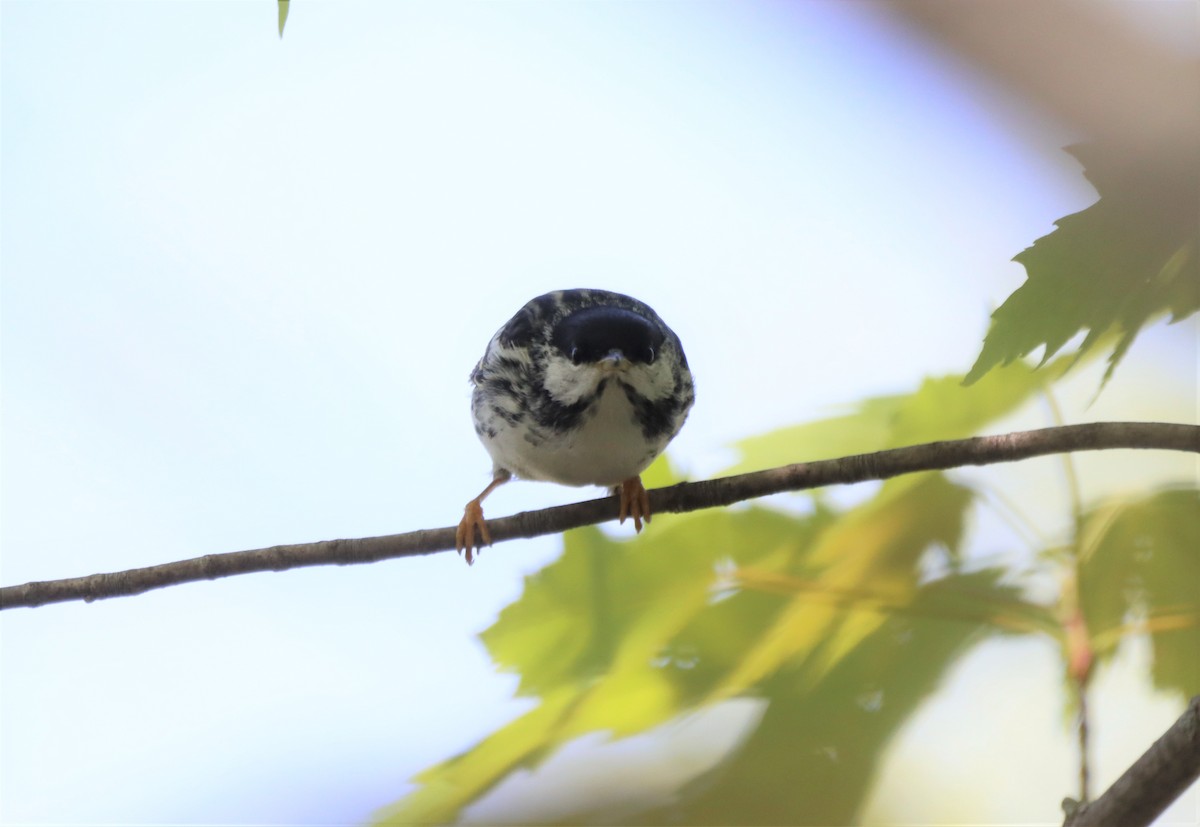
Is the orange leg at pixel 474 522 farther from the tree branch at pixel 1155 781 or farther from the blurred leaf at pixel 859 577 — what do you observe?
the tree branch at pixel 1155 781

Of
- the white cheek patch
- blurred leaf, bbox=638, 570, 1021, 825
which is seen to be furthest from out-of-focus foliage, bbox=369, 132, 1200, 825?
the white cheek patch

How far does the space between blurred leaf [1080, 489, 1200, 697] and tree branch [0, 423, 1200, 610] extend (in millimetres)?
149

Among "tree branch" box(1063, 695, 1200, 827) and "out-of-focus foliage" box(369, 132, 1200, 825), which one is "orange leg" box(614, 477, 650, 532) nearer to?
"out-of-focus foliage" box(369, 132, 1200, 825)

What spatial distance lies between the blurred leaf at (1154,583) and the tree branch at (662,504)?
0.49 feet

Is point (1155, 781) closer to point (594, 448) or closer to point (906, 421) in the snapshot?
point (906, 421)

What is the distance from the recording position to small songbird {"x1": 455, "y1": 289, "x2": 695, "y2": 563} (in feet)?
2.50

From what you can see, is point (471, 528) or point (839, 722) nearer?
point (839, 722)

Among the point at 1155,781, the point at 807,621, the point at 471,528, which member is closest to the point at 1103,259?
the point at 1155,781

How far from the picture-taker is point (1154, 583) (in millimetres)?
672

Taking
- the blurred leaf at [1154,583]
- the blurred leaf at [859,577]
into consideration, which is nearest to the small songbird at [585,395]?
the blurred leaf at [859,577]

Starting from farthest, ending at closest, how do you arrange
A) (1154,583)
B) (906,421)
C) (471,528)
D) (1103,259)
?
(471,528) → (906,421) → (1154,583) → (1103,259)

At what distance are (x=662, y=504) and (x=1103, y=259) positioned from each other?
35 cm

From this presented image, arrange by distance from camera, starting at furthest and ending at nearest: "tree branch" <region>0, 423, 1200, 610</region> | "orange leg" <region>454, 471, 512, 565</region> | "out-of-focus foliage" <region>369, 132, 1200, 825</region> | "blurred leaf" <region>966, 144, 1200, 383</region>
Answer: "orange leg" <region>454, 471, 512, 565</region>
"out-of-focus foliage" <region>369, 132, 1200, 825</region>
"tree branch" <region>0, 423, 1200, 610</region>
"blurred leaf" <region>966, 144, 1200, 383</region>

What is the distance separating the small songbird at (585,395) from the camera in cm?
76
